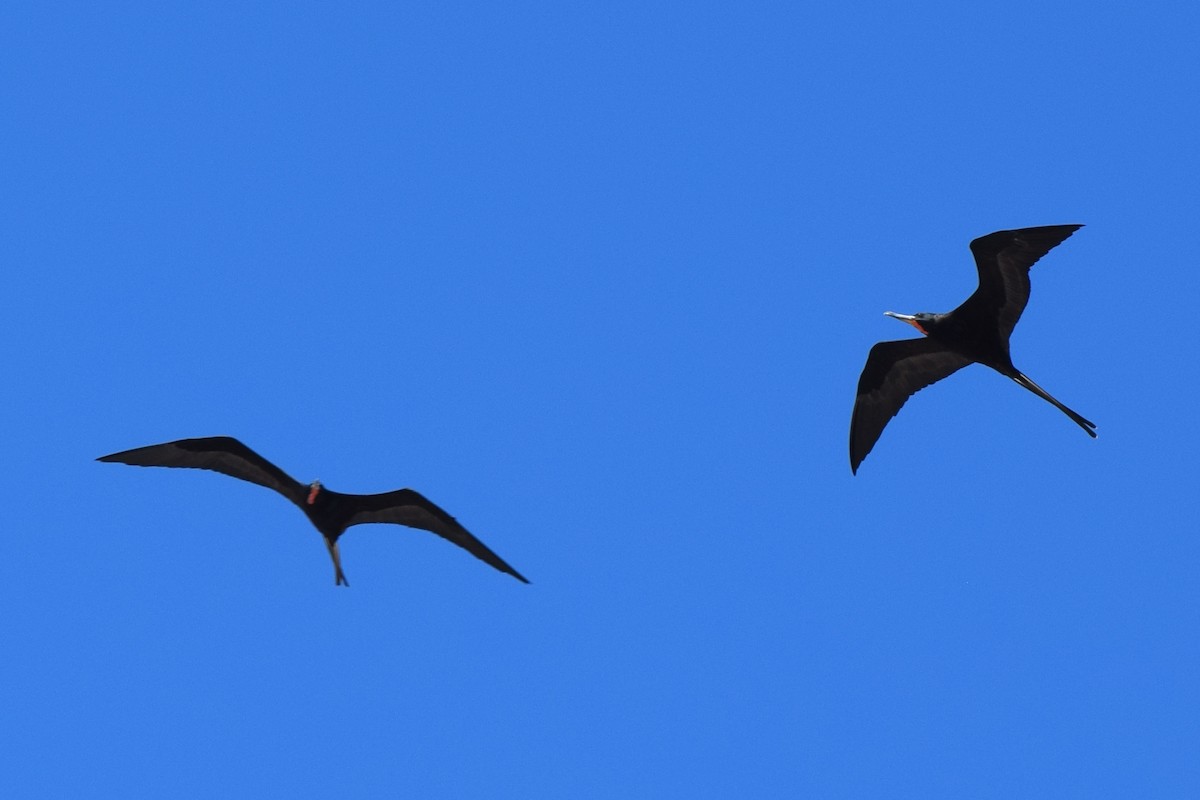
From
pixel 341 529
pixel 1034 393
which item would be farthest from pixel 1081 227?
pixel 341 529

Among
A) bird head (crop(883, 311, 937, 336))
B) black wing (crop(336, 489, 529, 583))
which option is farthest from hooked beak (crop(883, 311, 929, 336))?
black wing (crop(336, 489, 529, 583))

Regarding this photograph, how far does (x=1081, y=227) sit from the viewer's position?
587 inches

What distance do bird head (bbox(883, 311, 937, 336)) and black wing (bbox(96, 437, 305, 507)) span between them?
713 centimetres

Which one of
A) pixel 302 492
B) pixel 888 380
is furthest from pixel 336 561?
pixel 888 380

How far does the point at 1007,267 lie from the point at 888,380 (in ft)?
8.28

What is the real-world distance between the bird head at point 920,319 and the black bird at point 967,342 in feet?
0.04

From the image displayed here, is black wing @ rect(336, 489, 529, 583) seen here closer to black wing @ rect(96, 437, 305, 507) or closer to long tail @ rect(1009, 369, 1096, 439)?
black wing @ rect(96, 437, 305, 507)

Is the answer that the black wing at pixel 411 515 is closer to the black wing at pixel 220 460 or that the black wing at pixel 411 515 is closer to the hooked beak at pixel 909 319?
the black wing at pixel 220 460

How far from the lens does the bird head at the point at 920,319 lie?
1662cm

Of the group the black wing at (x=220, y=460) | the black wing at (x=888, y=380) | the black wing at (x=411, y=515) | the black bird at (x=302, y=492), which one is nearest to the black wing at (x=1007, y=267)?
the black wing at (x=888, y=380)

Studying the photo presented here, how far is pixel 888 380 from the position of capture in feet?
58.1

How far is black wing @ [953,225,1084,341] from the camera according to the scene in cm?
1521

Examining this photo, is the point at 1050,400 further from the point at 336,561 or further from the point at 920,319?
the point at 336,561

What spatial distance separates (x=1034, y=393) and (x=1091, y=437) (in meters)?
0.94
